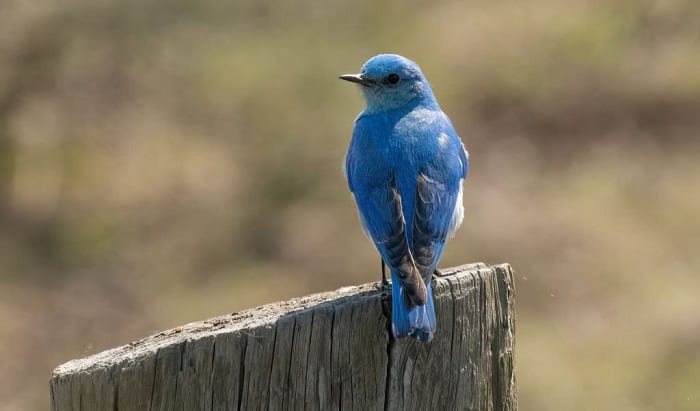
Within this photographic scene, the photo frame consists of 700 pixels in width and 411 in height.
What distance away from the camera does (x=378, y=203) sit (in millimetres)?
4512

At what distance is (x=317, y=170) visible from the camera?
9094 mm

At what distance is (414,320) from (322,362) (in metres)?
0.35

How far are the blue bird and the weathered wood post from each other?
275mm

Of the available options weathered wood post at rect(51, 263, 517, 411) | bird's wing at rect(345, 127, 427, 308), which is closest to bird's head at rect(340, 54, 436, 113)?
bird's wing at rect(345, 127, 427, 308)

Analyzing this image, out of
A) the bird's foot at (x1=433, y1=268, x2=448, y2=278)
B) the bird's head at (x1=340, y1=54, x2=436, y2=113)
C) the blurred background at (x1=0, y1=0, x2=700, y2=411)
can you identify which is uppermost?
the bird's head at (x1=340, y1=54, x2=436, y2=113)

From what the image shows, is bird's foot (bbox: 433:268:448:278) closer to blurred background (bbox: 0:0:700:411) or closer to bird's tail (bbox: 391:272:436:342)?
bird's tail (bbox: 391:272:436:342)

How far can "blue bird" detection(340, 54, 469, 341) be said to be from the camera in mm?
4223

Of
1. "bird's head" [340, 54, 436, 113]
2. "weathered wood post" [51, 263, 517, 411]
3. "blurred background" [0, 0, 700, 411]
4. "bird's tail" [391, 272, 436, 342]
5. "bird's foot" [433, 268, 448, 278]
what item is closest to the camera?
"weathered wood post" [51, 263, 517, 411]

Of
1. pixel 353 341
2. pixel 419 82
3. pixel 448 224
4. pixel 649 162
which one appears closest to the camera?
pixel 353 341

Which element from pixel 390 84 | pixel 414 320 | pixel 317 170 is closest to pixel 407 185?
pixel 390 84

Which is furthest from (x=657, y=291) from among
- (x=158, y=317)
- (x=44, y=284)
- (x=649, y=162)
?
(x=44, y=284)

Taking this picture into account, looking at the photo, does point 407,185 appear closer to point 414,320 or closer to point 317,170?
point 414,320

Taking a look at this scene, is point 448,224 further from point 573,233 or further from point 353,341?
point 573,233

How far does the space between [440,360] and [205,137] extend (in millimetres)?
6500
